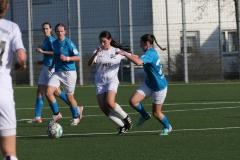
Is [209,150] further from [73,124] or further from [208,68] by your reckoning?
[208,68]

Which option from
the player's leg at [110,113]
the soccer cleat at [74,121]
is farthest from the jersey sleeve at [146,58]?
the soccer cleat at [74,121]

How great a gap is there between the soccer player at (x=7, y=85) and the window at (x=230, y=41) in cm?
2252

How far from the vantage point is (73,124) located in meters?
13.5

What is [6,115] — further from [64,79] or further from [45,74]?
[45,74]

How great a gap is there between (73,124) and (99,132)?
1.65 m

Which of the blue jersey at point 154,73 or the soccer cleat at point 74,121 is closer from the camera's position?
the blue jersey at point 154,73

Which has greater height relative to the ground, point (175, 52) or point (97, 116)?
point (175, 52)

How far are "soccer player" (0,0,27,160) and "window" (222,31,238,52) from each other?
887 inches

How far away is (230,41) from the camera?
28.6m

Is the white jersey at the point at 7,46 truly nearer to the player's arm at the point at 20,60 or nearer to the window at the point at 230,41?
the player's arm at the point at 20,60

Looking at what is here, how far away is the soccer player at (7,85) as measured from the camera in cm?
598

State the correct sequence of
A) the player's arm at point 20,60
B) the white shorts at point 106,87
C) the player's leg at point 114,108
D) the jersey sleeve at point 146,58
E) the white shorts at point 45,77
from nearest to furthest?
1. the player's arm at point 20,60
2. the jersey sleeve at point 146,58
3. the player's leg at point 114,108
4. the white shorts at point 106,87
5. the white shorts at point 45,77

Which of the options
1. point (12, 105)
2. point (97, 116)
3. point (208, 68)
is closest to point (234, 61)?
point (208, 68)

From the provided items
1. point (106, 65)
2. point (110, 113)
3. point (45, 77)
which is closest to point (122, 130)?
point (110, 113)
